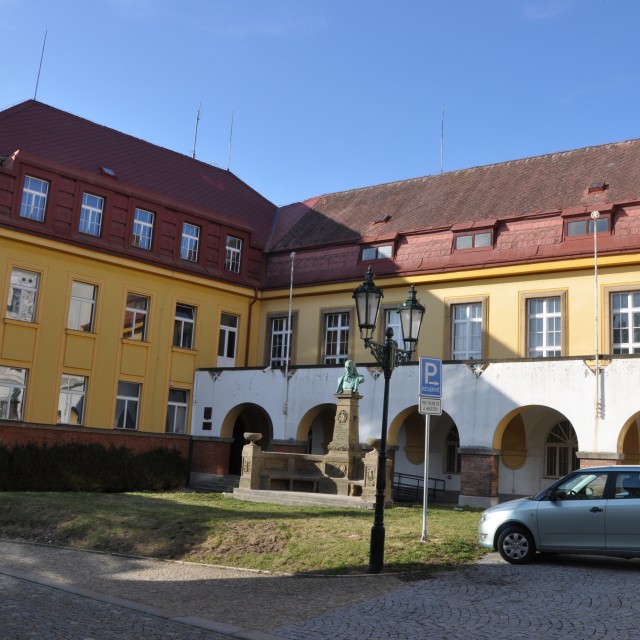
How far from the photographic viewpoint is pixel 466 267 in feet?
89.6

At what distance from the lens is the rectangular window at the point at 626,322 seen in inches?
944

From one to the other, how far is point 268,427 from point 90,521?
55.4 feet

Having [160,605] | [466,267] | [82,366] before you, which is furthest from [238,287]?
[160,605]

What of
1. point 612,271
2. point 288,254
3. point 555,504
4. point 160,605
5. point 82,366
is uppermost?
point 288,254

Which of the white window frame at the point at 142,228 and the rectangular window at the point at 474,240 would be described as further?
the white window frame at the point at 142,228

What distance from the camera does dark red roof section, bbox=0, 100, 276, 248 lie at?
2877 centimetres

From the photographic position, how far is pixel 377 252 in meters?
30.3

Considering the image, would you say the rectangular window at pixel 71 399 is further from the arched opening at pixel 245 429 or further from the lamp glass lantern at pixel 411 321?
the lamp glass lantern at pixel 411 321

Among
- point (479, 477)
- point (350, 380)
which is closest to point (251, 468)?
point (350, 380)

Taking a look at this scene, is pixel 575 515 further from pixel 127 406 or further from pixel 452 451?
pixel 127 406

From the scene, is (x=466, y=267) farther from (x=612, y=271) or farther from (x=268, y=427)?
(x=268, y=427)

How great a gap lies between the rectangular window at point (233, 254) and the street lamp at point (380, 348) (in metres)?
18.9

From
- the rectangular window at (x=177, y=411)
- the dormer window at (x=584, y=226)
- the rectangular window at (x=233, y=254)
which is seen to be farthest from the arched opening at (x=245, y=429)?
the dormer window at (x=584, y=226)

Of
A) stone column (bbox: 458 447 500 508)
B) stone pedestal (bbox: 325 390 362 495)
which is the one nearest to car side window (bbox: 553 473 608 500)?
stone pedestal (bbox: 325 390 362 495)
